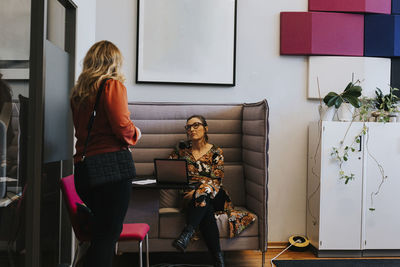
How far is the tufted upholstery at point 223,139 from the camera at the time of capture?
11.5 ft

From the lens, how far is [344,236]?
3838 mm

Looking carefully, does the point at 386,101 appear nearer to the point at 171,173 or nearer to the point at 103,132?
the point at 171,173

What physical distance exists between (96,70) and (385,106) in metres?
3.07

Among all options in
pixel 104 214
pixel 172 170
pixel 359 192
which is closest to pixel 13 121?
pixel 104 214

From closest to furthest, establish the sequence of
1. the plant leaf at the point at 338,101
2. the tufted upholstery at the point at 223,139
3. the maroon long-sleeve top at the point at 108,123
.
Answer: the maroon long-sleeve top at the point at 108,123
the tufted upholstery at the point at 223,139
the plant leaf at the point at 338,101

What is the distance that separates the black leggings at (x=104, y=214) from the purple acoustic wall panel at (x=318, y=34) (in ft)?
8.77

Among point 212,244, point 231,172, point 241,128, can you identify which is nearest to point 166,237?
point 212,244

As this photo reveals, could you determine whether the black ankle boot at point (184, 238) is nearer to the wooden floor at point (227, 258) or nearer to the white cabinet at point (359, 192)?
the wooden floor at point (227, 258)

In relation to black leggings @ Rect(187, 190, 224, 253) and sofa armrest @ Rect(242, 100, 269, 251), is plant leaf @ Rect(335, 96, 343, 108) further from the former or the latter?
black leggings @ Rect(187, 190, 224, 253)

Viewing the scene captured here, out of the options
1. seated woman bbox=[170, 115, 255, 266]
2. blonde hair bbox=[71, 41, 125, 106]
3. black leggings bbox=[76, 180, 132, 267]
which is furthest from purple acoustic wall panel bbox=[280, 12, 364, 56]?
black leggings bbox=[76, 180, 132, 267]

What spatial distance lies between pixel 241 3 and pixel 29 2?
8.02 feet

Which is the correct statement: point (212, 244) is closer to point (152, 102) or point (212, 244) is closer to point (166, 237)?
point (166, 237)

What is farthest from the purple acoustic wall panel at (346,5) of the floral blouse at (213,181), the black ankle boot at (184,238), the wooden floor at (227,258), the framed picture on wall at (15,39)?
the framed picture on wall at (15,39)

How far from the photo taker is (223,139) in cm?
399
